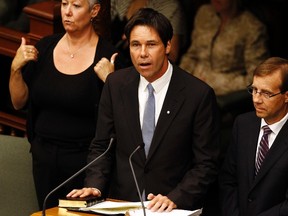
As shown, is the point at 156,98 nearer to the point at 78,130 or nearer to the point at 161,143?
the point at 161,143

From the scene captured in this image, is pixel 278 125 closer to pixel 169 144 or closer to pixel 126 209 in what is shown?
pixel 169 144

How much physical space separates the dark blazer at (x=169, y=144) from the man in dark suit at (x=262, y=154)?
12cm

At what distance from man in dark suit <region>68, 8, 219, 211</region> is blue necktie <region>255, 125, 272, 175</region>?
18cm

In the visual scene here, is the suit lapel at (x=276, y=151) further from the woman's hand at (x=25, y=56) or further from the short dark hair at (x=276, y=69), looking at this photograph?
the woman's hand at (x=25, y=56)

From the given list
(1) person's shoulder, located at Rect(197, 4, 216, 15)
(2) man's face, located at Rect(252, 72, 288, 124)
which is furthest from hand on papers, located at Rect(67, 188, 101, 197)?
(1) person's shoulder, located at Rect(197, 4, 216, 15)

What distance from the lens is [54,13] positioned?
5.48 metres

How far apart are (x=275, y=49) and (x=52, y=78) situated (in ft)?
6.63

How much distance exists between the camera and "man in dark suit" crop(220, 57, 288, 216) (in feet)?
13.5

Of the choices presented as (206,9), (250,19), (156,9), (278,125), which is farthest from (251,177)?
(206,9)

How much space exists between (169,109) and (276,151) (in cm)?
50

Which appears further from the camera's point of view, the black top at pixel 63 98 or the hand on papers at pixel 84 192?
the black top at pixel 63 98

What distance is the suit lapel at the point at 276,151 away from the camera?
414 cm

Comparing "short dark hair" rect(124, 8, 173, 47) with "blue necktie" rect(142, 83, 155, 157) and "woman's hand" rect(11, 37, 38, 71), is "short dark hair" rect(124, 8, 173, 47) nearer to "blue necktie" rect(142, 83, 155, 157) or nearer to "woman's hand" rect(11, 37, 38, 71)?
"blue necktie" rect(142, 83, 155, 157)

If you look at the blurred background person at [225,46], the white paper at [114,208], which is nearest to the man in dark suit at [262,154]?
the white paper at [114,208]
